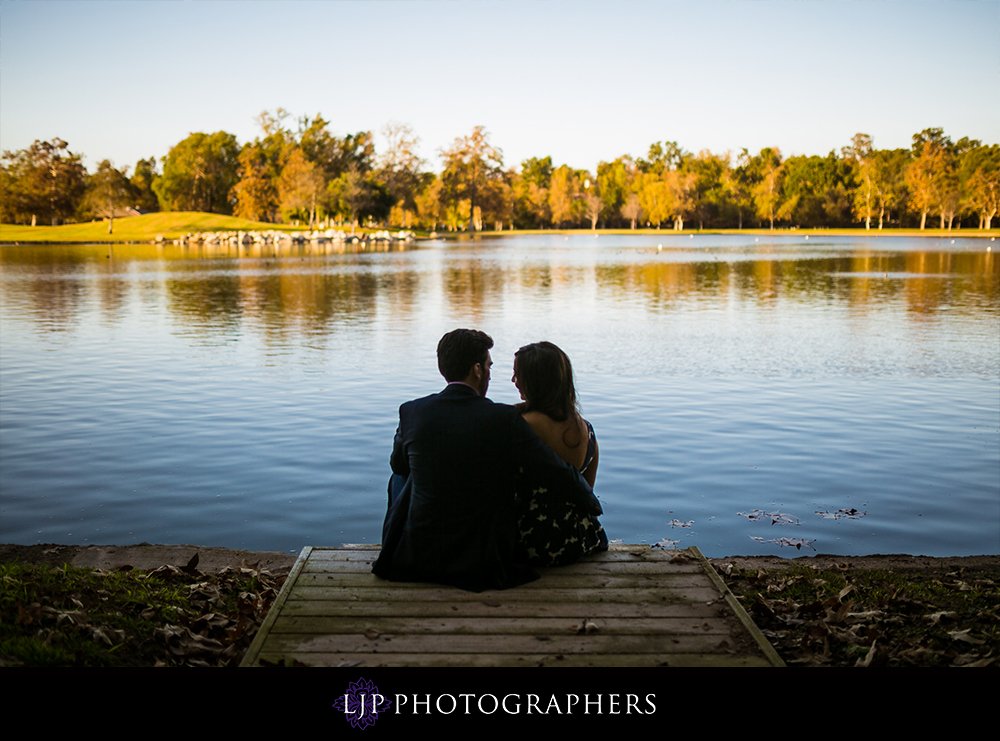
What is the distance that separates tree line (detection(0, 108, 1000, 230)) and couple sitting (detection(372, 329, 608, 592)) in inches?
3608

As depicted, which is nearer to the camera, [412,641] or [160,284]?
[412,641]

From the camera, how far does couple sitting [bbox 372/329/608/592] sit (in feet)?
12.2

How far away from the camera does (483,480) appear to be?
3.71m

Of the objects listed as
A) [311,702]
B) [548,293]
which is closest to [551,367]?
[311,702]

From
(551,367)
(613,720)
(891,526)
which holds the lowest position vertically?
(891,526)

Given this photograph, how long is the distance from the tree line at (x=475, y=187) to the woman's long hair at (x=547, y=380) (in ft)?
300

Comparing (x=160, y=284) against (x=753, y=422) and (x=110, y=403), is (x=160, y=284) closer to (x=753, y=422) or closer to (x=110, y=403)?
(x=110, y=403)

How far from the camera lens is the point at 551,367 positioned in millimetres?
4035

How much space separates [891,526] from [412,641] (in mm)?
5626

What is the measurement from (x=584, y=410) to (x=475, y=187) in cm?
11433

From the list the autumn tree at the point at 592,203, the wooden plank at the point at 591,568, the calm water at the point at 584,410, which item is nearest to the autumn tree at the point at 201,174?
the autumn tree at the point at 592,203

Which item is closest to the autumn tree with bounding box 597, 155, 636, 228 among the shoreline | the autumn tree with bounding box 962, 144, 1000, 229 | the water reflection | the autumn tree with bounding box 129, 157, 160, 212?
the autumn tree with bounding box 962, 144, 1000, 229

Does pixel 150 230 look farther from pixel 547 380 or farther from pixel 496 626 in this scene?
pixel 496 626

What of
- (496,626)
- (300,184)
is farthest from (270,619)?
(300,184)
